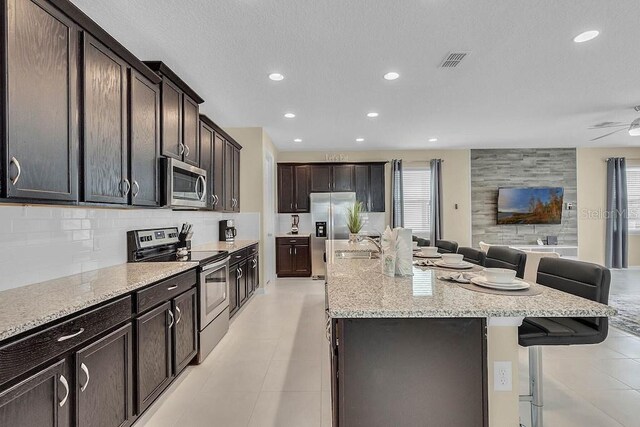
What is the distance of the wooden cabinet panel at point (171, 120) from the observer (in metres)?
2.78

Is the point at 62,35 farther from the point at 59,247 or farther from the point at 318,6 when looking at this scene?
the point at 318,6

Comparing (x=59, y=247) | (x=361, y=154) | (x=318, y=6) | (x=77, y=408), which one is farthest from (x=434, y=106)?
(x=77, y=408)

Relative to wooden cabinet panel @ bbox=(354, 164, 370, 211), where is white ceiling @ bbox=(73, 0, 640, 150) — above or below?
above

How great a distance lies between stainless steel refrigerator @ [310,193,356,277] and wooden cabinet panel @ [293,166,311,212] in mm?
169

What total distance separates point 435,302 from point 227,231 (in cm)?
403

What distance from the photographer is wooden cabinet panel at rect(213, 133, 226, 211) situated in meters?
4.13

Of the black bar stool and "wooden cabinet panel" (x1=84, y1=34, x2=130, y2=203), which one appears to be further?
"wooden cabinet panel" (x1=84, y1=34, x2=130, y2=203)

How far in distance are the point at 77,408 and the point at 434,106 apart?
14.8 ft

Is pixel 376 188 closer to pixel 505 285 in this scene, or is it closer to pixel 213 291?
pixel 213 291

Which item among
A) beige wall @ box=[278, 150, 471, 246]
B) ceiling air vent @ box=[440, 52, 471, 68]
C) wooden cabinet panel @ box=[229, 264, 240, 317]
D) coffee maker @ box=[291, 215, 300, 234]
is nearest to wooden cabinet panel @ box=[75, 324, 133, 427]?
wooden cabinet panel @ box=[229, 264, 240, 317]

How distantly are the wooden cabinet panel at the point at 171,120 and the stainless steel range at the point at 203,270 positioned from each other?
2.56 feet

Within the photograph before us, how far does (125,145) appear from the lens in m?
2.26

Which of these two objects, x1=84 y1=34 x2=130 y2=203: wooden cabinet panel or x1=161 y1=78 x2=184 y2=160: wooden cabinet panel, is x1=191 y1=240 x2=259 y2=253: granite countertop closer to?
x1=161 y1=78 x2=184 y2=160: wooden cabinet panel

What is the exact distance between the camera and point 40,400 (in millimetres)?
1263
